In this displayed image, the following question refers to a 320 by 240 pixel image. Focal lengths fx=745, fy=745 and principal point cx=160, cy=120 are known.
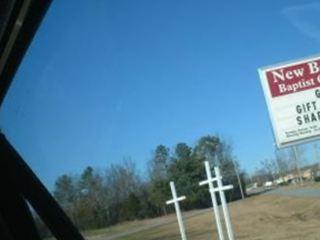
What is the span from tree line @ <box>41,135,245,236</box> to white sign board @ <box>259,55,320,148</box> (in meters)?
4.49

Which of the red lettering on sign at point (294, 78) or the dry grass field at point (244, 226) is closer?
the red lettering on sign at point (294, 78)

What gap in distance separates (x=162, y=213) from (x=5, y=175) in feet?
133

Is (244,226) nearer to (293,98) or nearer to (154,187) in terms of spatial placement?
(154,187)

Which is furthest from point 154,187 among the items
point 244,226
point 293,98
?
point 293,98

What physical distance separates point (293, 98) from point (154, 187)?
1856 centimetres

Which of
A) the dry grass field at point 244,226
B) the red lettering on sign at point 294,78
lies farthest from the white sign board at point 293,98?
the dry grass field at point 244,226

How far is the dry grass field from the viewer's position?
26.9 m

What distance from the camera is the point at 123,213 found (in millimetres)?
31562

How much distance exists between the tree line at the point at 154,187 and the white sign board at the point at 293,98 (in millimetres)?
4487

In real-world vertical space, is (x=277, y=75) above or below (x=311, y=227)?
above

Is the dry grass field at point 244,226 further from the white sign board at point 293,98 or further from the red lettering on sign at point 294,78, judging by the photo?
the red lettering on sign at point 294,78

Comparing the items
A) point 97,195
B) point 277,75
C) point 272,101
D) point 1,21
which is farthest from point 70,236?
point 97,195

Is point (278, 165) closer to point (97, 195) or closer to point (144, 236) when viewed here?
point (144, 236)

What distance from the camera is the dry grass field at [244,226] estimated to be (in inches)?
1061
